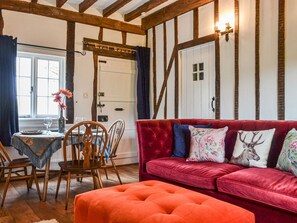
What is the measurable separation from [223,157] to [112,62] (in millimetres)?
3186

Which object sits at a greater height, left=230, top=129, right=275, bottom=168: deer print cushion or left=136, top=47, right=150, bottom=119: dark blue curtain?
left=136, top=47, right=150, bottom=119: dark blue curtain

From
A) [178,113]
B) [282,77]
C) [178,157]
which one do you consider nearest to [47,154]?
[178,157]

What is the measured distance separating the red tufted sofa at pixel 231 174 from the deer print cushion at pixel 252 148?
9 centimetres

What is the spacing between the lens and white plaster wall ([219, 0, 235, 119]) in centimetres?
398

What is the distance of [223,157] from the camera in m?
2.81

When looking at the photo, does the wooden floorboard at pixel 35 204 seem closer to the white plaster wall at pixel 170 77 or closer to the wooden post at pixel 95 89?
the wooden post at pixel 95 89

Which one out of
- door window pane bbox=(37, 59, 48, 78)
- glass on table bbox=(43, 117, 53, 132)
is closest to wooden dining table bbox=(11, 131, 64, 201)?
glass on table bbox=(43, 117, 53, 132)

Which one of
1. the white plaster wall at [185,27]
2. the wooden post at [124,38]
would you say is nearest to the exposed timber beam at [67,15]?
the wooden post at [124,38]

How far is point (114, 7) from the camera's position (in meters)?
4.79

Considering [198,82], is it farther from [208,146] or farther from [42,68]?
[42,68]

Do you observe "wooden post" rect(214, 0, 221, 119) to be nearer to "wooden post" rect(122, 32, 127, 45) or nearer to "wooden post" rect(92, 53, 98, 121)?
"wooden post" rect(122, 32, 127, 45)

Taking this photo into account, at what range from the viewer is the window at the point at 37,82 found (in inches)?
174

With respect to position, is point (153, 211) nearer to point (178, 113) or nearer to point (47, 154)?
point (47, 154)

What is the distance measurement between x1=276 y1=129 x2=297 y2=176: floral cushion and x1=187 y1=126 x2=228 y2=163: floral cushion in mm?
567
